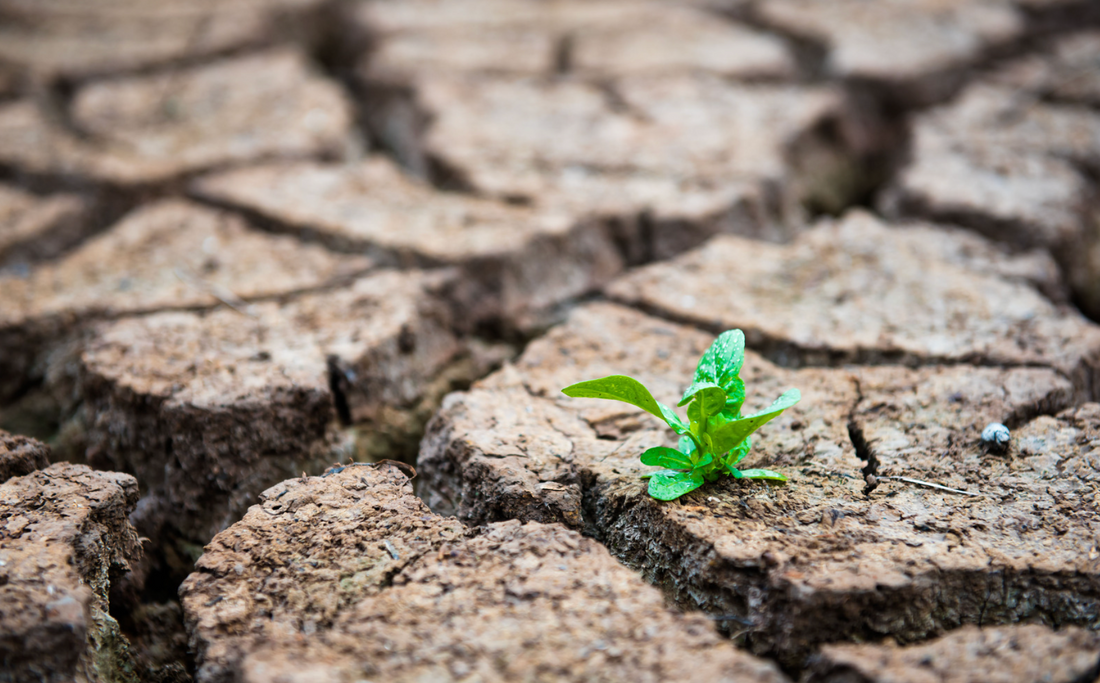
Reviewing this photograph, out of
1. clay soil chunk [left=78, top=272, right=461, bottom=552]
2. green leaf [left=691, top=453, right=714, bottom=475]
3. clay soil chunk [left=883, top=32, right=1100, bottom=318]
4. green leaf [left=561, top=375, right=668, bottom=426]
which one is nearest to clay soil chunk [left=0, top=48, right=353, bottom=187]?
clay soil chunk [left=78, top=272, right=461, bottom=552]

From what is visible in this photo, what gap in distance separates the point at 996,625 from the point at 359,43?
2.48 metres

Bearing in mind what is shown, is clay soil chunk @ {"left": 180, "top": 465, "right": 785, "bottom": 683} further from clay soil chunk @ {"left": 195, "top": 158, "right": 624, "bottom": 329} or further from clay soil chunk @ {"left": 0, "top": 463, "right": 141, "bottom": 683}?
clay soil chunk @ {"left": 195, "top": 158, "right": 624, "bottom": 329}

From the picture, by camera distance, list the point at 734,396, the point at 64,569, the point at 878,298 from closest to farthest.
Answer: the point at 64,569, the point at 734,396, the point at 878,298

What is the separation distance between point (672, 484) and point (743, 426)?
12cm

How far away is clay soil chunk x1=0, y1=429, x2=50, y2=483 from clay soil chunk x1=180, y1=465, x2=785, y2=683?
1.28 ft

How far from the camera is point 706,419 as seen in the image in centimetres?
110

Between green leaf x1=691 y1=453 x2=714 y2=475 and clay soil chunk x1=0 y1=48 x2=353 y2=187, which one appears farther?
clay soil chunk x1=0 y1=48 x2=353 y2=187

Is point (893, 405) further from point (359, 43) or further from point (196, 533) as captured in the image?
point (359, 43)

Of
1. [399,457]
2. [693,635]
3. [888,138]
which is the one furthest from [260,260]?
[888,138]

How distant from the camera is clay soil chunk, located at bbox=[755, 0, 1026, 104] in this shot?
2.41 metres

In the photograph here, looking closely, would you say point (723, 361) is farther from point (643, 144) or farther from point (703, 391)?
point (643, 144)

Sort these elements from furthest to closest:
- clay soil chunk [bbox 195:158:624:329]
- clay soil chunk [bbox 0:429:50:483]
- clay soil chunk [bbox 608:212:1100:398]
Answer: clay soil chunk [bbox 195:158:624:329], clay soil chunk [bbox 608:212:1100:398], clay soil chunk [bbox 0:429:50:483]

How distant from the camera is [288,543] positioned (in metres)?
1.10

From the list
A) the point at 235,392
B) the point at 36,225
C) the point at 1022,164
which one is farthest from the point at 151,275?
the point at 1022,164
